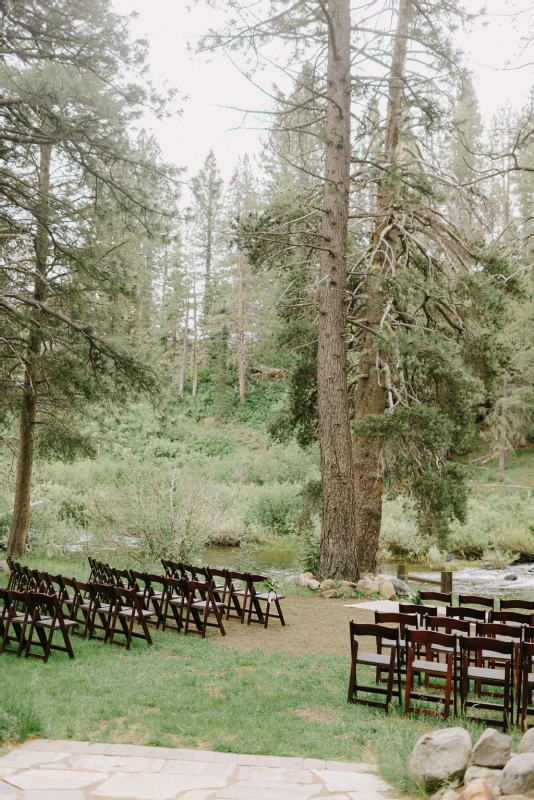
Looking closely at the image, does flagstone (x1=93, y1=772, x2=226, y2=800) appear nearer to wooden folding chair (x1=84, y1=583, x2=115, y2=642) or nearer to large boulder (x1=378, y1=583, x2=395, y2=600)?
wooden folding chair (x1=84, y1=583, x2=115, y2=642)

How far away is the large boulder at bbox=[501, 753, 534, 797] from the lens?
12.6 feet

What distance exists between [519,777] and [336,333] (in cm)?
1001

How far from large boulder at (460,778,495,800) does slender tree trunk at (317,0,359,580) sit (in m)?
8.95

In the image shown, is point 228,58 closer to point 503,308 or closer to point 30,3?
point 30,3

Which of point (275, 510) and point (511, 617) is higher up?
point (511, 617)

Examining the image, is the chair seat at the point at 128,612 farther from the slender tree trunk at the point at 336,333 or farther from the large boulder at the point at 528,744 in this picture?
the slender tree trunk at the point at 336,333

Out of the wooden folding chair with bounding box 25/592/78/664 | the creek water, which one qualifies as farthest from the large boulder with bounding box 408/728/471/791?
the creek water

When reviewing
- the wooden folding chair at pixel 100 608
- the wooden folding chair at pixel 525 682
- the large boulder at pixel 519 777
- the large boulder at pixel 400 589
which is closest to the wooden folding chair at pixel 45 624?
the wooden folding chair at pixel 100 608

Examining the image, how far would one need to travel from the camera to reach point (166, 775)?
4512 millimetres

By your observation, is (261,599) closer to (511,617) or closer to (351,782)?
(511,617)

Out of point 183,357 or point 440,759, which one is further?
point 183,357

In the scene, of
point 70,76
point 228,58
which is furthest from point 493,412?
point 70,76

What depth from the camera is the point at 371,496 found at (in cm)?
1457

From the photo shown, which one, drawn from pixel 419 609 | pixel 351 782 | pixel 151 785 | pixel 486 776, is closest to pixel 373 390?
pixel 419 609
